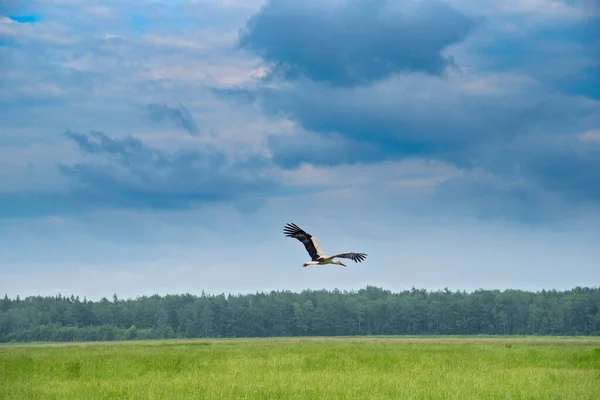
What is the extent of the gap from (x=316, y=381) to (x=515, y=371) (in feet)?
27.6

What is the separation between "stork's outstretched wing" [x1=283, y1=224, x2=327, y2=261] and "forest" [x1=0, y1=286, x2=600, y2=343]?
125799 millimetres

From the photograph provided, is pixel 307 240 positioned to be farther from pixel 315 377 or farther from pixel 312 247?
pixel 315 377

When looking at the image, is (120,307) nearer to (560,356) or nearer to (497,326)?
(497,326)

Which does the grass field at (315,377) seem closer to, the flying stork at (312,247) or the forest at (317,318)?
the flying stork at (312,247)

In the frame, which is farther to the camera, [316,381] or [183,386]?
[316,381]

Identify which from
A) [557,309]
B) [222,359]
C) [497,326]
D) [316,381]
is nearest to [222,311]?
[497,326]

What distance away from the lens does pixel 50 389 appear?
2395 cm

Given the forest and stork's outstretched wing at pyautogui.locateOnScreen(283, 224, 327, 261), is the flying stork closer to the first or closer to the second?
stork's outstretched wing at pyautogui.locateOnScreen(283, 224, 327, 261)

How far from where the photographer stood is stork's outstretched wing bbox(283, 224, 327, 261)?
25.0 metres

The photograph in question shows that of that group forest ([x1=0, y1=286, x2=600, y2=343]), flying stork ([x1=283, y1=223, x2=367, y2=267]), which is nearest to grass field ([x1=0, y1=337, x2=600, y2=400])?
flying stork ([x1=283, y1=223, x2=367, y2=267])

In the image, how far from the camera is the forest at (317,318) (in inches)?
5827

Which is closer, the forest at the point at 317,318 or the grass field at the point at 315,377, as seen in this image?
the grass field at the point at 315,377

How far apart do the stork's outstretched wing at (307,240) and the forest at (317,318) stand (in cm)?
12580

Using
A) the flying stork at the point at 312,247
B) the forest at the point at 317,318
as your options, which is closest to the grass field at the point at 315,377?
the flying stork at the point at 312,247
